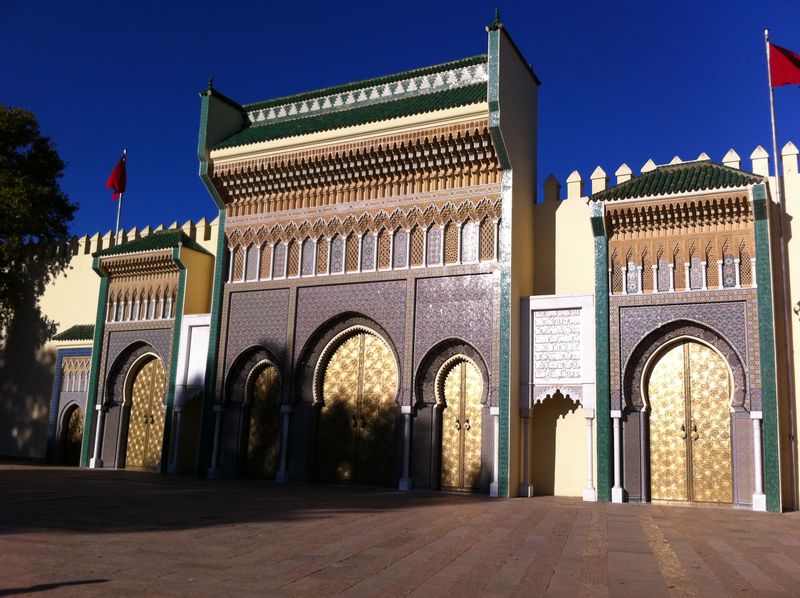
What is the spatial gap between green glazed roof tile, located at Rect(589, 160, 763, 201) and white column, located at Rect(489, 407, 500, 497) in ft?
12.3

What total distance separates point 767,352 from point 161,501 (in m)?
8.40

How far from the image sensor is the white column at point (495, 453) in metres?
11.8

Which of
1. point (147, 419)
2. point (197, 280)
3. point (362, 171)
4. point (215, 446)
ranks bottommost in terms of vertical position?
point (215, 446)

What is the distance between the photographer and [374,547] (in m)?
6.28

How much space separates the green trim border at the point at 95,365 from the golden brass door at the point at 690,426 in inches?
452

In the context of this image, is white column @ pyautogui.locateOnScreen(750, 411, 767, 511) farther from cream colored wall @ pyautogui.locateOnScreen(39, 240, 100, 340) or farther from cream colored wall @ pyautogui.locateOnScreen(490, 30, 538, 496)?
cream colored wall @ pyautogui.locateOnScreen(39, 240, 100, 340)

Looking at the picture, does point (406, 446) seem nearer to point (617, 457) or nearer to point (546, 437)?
point (546, 437)

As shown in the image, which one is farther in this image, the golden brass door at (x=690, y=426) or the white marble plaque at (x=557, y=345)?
the white marble plaque at (x=557, y=345)

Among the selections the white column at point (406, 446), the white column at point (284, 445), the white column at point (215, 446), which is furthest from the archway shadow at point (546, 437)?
the white column at point (215, 446)

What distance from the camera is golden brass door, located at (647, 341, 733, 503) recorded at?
10.9m

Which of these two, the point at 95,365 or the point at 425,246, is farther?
the point at 95,365

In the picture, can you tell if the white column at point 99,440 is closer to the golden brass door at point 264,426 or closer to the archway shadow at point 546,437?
the golden brass door at point 264,426

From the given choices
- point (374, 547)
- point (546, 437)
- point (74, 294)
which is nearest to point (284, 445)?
point (546, 437)

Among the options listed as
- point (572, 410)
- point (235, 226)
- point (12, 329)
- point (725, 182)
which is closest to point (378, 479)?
point (572, 410)
